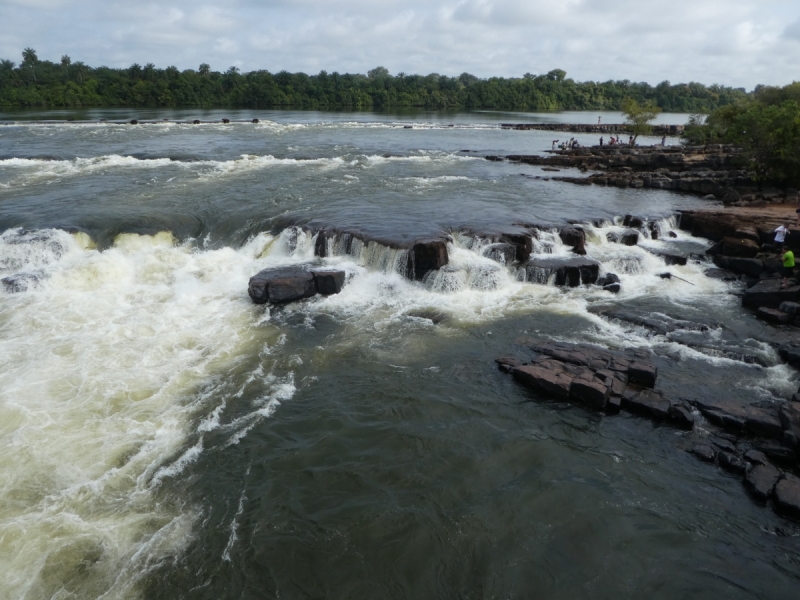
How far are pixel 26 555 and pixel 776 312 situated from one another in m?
19.6

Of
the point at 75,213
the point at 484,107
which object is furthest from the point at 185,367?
the point at 484,107

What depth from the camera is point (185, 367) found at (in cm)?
1344

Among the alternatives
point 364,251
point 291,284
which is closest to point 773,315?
point 364,251

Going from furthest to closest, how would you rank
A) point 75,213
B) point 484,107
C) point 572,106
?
1. point 572,106
2. point 484,107
3. point 75,213

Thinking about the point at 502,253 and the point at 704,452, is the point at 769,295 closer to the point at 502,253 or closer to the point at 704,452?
the point at 502,253

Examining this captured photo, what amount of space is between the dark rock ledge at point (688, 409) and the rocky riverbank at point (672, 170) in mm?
21456

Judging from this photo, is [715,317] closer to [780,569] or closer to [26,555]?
[780,569]

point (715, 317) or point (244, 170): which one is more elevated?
point (244, 170)

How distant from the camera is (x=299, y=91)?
114m

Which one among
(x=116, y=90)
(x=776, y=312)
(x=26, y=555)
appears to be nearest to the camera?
(x=26, y=555)

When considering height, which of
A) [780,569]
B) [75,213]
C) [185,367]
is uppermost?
[75,213]

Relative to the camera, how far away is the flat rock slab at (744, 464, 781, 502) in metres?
9.39

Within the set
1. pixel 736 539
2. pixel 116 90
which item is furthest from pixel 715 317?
pixel 116 90

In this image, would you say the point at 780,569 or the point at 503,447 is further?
the point at 503,447
